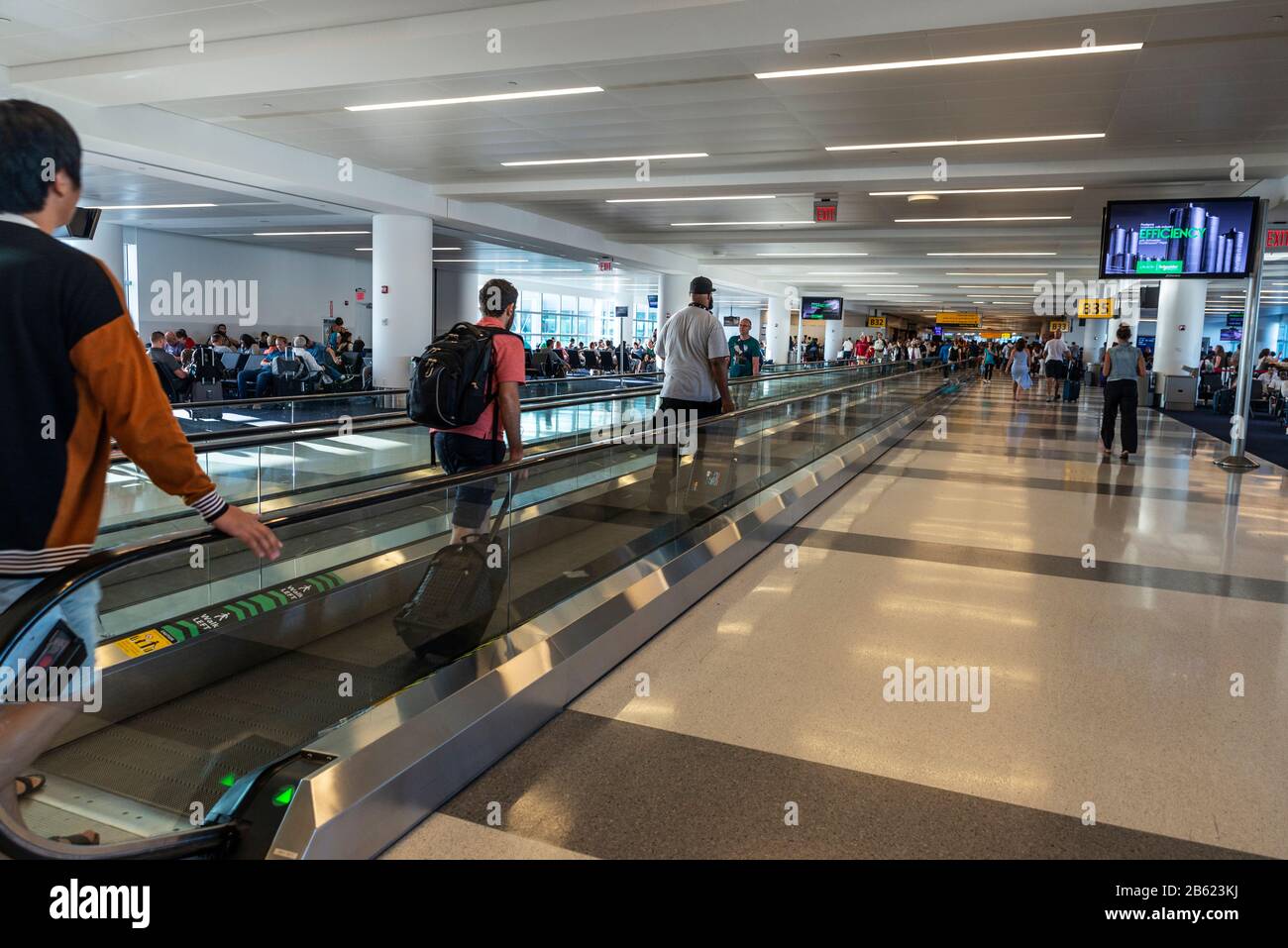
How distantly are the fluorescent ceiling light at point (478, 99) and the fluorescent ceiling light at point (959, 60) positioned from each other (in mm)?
2045

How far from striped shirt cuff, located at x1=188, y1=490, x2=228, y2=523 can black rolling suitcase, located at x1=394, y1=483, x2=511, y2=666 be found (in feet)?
4.92

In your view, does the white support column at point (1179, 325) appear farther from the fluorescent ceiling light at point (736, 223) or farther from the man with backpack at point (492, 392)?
the man with backpack at point (492, 392)

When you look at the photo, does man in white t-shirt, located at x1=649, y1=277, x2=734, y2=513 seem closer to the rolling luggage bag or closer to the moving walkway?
the moving walkway

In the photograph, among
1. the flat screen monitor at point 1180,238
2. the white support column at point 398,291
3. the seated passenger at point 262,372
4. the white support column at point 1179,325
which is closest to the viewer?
the flat screen monitor at point 1180,238

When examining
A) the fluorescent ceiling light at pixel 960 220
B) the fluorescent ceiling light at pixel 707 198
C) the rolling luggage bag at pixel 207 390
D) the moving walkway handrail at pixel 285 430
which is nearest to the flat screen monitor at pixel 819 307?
the fluorescent ceiling light at pixel 960 220

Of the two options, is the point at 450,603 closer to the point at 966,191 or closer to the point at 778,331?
the point at 966,191

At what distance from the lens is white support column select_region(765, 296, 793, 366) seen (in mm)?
38375

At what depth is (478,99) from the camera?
33.8 ft

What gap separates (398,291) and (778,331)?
24.9 meters

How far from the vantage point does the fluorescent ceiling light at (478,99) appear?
980 cm

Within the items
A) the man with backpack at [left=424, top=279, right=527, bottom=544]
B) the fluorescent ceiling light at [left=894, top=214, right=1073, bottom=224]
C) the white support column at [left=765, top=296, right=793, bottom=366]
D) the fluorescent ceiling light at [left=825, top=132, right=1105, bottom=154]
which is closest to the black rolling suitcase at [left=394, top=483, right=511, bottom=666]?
the man with backpack at [left=424, top=279, right=527, bottom=544]

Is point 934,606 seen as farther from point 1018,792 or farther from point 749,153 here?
point 749,153

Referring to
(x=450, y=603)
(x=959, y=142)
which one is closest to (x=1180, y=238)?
(x=959, y=142)
